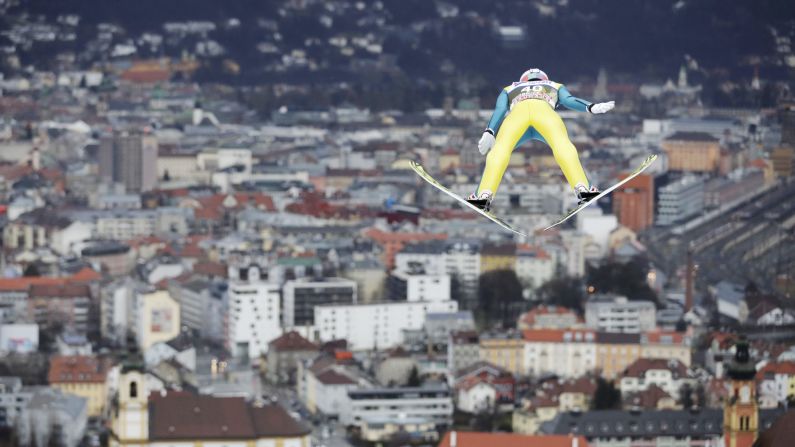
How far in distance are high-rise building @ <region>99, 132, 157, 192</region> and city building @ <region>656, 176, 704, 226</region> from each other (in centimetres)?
846

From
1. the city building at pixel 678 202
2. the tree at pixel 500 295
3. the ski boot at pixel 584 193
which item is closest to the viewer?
the ski boot at pixel 584 193

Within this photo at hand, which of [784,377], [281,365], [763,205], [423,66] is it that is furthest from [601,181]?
[423,66]

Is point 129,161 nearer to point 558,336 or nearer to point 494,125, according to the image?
point 558,336

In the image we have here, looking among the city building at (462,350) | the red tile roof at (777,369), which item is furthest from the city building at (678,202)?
the red tile roof at (777,369)

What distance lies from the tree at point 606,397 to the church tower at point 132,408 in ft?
19.0

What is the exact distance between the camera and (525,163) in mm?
52125

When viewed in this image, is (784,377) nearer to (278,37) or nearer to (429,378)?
(429,378)

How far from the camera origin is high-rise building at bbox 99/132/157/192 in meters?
50.3

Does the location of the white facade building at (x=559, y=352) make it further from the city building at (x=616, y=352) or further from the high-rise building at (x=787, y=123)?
the high-rise building at (x=787, y=123)

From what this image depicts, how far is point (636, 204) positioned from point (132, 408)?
75.7 feet

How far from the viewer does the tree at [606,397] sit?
27.6m

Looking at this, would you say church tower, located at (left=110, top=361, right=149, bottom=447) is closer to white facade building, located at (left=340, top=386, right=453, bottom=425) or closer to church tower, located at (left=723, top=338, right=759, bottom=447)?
church tower, located at (left=723, top=338, right=759, bottom=447)

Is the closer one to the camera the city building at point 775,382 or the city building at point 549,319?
the city building at point 775,382

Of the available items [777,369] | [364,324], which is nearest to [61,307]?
[364,324]
